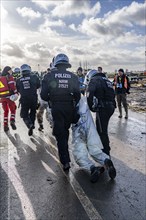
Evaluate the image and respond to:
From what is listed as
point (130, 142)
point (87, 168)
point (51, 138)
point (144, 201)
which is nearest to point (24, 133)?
point (51, 138)

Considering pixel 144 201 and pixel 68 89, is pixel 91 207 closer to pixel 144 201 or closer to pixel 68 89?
pixel 144 201

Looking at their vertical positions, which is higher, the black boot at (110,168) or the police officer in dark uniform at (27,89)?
the police officer in dark uniform at (27,89)

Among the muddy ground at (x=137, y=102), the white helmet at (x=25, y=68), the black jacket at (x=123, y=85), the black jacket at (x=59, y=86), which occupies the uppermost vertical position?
the white helmet at (x=25, y=68)

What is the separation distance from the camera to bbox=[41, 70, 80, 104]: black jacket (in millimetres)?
4676

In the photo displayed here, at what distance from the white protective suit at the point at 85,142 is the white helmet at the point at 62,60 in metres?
0.90

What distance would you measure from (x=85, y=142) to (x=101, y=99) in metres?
0.91

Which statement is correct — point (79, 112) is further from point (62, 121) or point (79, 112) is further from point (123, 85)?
point (123, 85)

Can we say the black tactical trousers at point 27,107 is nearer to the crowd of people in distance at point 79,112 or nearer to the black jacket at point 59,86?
the crowd of people in distance at point 79,112

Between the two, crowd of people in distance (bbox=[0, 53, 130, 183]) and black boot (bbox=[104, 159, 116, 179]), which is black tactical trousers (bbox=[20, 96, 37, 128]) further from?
black boot (bbox=[104, 159, 116, 179])

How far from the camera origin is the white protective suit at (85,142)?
4656mm

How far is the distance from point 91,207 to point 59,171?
4.65 feet

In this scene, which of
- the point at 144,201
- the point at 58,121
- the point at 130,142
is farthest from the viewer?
the point at 130,142

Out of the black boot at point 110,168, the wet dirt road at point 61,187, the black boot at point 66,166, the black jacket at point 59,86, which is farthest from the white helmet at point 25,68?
the black boot at point 110,168

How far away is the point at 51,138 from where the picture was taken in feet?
23.8
